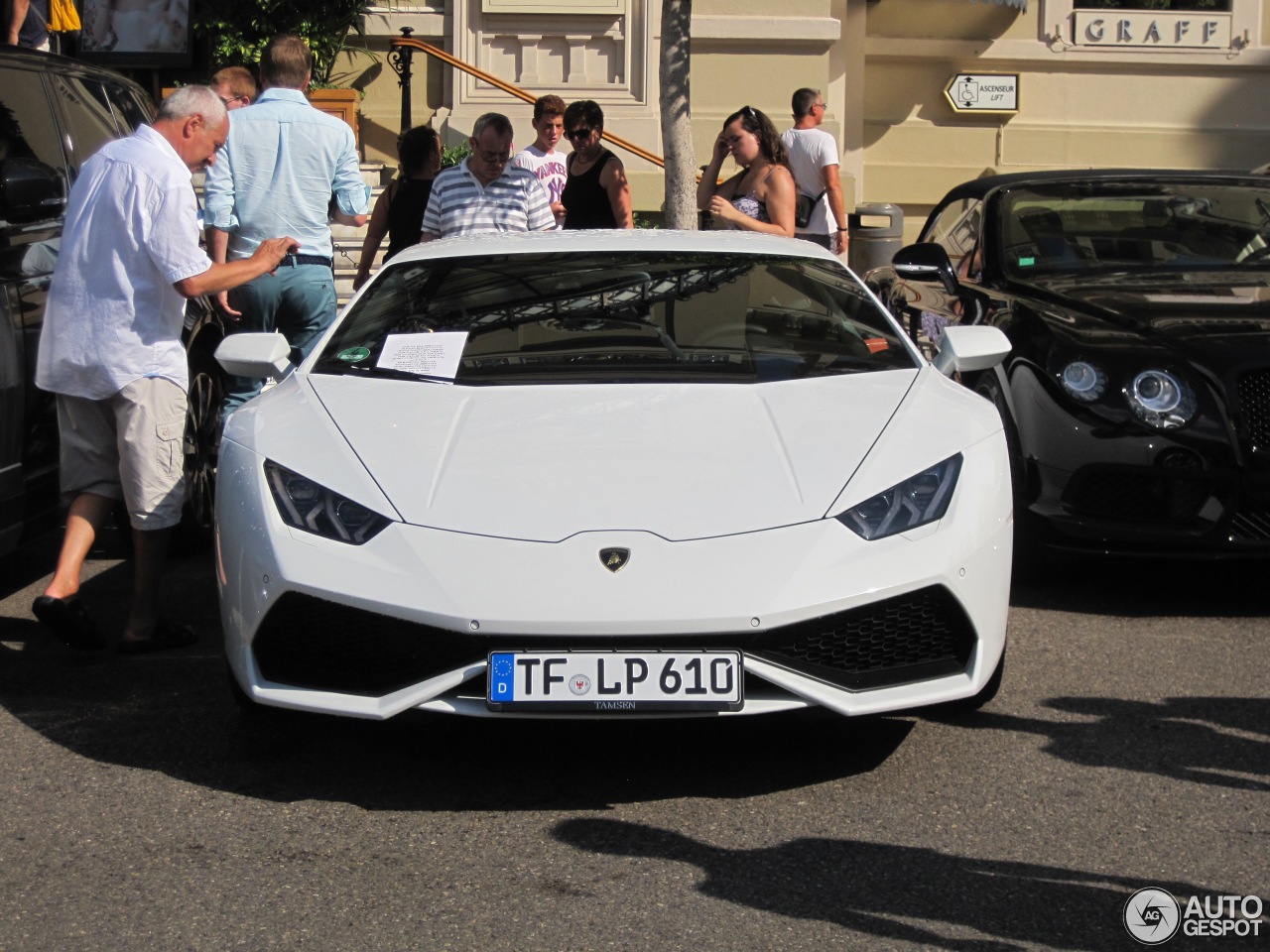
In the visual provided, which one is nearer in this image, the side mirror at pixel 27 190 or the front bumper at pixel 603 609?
the front bumper at pixel 603 609

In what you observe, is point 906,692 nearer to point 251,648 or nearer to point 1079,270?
point 251,648

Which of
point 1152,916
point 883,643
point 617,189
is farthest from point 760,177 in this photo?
point 1152,916

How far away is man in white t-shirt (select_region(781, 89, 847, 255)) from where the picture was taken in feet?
33.4

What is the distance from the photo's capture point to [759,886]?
11.3 ft

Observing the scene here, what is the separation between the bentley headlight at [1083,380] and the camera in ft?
18.9

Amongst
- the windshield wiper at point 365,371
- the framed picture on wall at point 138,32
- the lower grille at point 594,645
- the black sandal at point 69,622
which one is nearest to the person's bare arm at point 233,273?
the windshield wiper at point 365,371

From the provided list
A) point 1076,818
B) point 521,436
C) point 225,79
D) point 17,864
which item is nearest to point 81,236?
point 521,436

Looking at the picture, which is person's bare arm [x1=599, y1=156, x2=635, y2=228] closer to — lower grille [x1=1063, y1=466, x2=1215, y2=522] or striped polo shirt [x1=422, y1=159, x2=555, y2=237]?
striped polo shirt [x1=422, y1=159, x2=555, y2=237]

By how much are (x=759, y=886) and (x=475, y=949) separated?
2.01 ft

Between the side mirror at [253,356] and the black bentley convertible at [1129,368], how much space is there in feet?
8.39

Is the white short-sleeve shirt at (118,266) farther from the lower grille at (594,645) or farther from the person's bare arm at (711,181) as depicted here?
the person's bare arm at (711,181)

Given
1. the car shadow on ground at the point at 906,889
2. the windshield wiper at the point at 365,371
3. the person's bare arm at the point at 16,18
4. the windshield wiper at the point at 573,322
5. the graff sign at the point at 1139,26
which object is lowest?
the car shadow on ground at the point at 906,889

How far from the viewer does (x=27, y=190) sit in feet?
18.2

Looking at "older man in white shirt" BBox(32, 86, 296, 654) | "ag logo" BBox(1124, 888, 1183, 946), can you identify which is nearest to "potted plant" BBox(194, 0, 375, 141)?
"older man in white shirt" BBox(32, 86, 296, 654)
